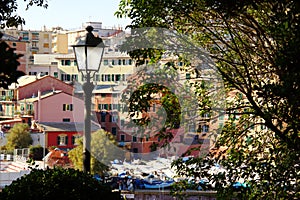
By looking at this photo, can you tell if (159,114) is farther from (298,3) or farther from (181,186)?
(298,3)

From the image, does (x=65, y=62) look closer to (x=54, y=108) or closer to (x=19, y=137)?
(x=54, y=108)

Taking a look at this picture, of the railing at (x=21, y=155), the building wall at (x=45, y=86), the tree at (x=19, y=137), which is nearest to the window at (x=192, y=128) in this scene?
the railing at (x=21, y=155)

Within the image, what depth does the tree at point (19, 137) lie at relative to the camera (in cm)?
3127

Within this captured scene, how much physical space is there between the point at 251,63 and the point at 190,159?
623mm

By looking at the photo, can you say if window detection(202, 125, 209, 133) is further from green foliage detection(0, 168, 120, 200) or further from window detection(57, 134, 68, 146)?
window detection(57, 134, 68, 146)

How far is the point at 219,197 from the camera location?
3465 mm

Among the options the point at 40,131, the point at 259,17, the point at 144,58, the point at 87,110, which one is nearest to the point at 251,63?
the point at 259,17

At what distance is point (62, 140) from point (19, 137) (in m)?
3.29

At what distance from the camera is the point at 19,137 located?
31875 millimetres

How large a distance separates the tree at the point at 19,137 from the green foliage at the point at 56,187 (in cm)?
2857

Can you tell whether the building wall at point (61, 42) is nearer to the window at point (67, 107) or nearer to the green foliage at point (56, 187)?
the window at point (67, 107)

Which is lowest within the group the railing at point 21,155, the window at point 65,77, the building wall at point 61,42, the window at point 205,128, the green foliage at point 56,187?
the railing at point 21,155

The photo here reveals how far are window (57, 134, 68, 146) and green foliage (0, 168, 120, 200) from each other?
31542 mm

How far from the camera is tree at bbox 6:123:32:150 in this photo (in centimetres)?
3127
